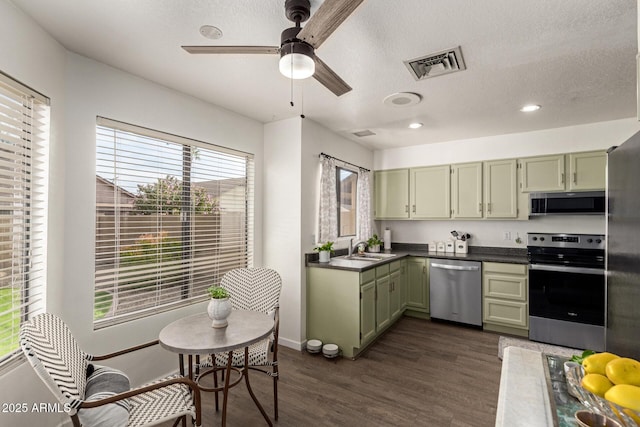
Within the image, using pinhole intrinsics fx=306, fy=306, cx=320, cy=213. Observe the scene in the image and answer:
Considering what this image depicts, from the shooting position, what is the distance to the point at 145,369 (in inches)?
97.4

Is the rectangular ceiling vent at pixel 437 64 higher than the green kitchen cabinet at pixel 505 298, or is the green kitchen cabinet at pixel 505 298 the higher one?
the rectangular ceiling vent at pixel 437 64

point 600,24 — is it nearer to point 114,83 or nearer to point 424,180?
point 424,180

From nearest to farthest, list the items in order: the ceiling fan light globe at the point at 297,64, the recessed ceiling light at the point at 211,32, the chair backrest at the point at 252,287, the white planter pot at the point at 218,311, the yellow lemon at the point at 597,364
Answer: the yellow lemon at the point at 597,364, the ceiling fan light globe at the point at 297,64, the recessed ceiling light at the point at 211,32, the white planter pot at the point at 218,311, the chair backrest at the point at 252,287

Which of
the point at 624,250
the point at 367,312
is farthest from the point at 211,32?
the point at 367,312

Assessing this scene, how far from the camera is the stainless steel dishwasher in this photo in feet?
12.8

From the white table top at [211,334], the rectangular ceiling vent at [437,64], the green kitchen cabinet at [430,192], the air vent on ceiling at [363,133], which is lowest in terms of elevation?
the white table top at [211,334]

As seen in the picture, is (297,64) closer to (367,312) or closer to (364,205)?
(367,312)

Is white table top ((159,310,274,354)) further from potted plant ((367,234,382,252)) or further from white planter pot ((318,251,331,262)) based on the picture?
potted plant ((367,234,382,252))

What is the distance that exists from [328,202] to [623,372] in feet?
10.4

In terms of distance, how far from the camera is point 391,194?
16.0 ft

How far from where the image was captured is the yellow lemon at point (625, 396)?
64 centimetres

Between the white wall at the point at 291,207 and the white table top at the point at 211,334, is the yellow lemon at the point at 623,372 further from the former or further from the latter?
the white wall at the point at 291,207

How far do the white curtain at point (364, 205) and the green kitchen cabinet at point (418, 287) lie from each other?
0.76 meters

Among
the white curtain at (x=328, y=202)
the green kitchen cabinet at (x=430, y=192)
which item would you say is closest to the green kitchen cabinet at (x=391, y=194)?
the green kitchen cabinet at (x=430, y=192)
